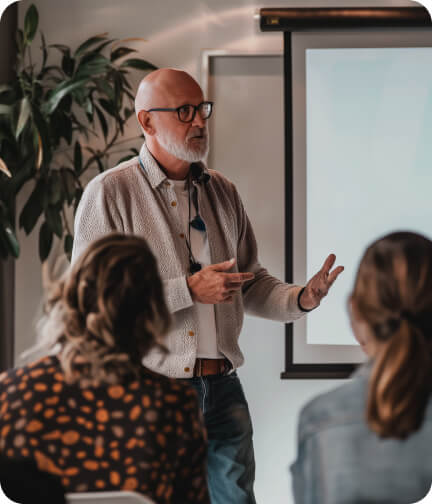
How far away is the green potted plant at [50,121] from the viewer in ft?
8.41

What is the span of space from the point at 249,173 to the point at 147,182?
1.04 meters

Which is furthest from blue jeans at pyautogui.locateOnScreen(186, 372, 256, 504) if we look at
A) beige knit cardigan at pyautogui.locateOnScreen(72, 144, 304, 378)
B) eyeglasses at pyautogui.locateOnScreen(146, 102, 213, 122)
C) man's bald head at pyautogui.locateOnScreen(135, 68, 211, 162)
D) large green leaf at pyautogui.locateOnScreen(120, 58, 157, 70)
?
large green leaf at pyautogui.locateOnScreen(120, 58, 157, 70)

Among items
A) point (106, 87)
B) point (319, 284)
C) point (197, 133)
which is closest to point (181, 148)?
point (197, 133)

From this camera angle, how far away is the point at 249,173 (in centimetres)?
285

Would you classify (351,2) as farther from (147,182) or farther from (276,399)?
(276,399)

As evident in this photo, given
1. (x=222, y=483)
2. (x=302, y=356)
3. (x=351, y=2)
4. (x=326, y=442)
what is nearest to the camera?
(x=326, y=442)

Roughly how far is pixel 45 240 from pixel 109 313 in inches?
68.3

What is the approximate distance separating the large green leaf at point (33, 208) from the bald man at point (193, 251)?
0.87m

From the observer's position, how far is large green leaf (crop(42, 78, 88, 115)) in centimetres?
252

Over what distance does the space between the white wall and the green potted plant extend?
0.20m

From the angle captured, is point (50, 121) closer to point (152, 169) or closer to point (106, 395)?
point (152, 169)

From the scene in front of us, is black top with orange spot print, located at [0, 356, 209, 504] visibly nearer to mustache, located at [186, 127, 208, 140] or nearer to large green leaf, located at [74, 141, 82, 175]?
mustache, located at [186, 127, 208, 140]

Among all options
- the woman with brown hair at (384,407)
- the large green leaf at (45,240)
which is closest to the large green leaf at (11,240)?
the large green leaf at (45,240)

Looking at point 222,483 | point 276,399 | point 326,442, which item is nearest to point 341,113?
point 276,399
